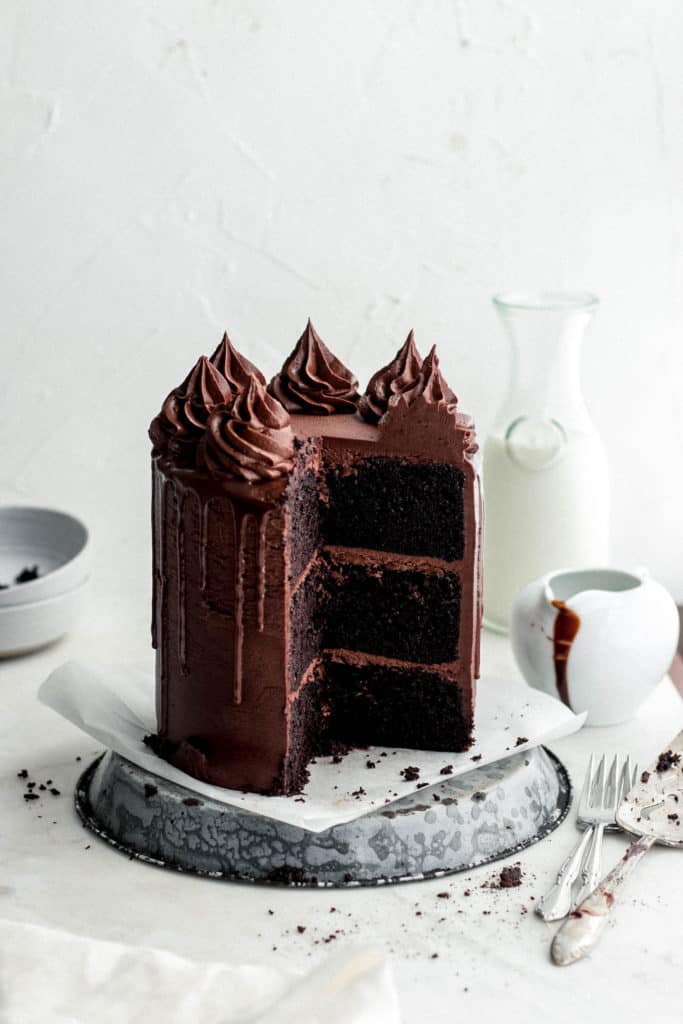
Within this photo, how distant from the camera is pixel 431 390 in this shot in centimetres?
197

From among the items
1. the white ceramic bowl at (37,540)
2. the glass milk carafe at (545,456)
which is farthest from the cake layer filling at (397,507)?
the white ceramic bowl at (37,540)

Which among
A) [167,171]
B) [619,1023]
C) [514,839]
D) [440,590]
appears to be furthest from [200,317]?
[619,1023]

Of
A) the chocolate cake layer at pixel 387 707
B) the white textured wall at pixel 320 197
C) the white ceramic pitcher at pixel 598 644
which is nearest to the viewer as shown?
the chocolate cake layer at pixel 387 707

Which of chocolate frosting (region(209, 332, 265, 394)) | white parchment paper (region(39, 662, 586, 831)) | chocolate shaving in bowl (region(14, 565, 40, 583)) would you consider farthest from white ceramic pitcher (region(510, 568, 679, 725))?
chocolate shaving in bowl (region(14, 565, 40, 583))

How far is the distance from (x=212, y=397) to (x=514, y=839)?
2.53ft

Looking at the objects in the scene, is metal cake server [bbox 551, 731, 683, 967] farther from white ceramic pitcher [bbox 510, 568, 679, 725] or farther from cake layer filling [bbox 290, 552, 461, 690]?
cake layer filling [bbox 290, 552, 461, 690]

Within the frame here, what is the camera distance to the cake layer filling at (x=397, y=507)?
6.56ft

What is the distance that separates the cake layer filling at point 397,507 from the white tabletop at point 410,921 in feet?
1.55

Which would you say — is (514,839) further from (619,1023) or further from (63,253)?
(63,253)

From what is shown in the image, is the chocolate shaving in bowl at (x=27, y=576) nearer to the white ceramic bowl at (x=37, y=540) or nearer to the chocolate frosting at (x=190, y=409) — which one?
the white ceramic bowl at (x=37, y=540)

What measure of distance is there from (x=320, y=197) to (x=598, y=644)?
1.22 metres

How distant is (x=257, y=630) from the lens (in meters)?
1.90

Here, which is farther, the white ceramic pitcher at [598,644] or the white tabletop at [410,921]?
the white ceramic pitcher at [598,644]

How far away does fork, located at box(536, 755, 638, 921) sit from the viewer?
183 centimetres
